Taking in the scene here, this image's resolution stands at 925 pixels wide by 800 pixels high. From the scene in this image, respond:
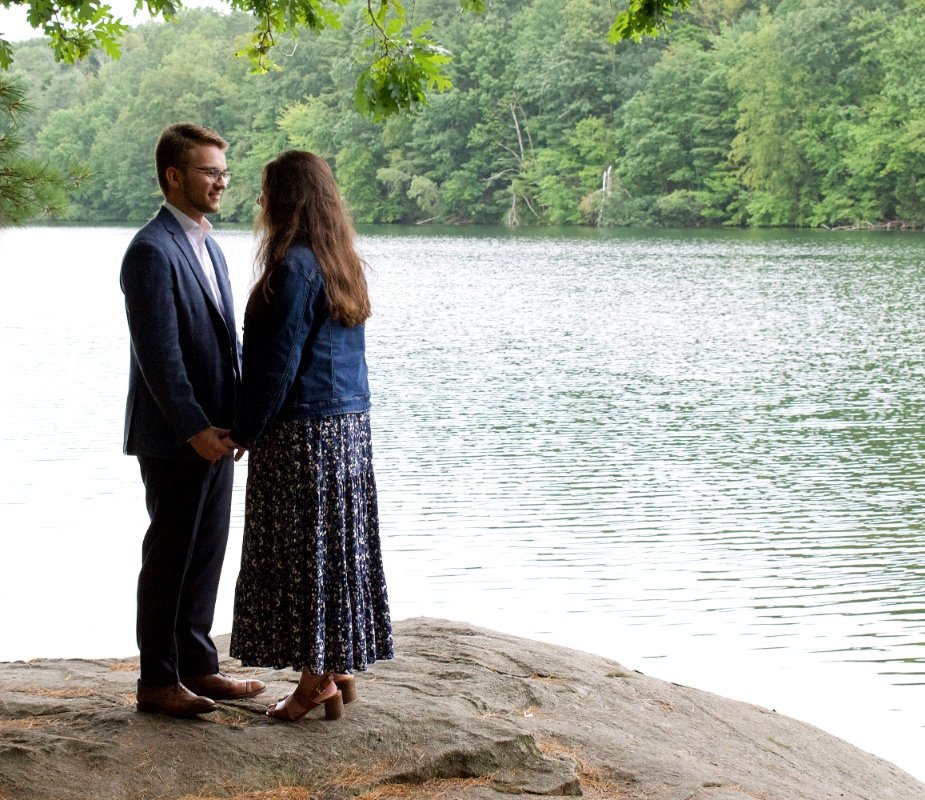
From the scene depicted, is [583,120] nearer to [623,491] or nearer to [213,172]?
[623,491]

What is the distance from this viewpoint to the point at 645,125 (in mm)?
55344

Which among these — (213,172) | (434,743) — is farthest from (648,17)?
(434,743)

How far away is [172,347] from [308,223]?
439 millimetres

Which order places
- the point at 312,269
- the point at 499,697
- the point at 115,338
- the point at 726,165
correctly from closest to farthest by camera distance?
the point at 312,269, the point at 499,697, the point at 115,338, the point at 726,165

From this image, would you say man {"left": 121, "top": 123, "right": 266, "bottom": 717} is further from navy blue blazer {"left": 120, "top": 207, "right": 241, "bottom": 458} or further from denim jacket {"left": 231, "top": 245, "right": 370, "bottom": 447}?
denim jacket {"left": 231, "top": 245, "right": 370, "bottom": 447}

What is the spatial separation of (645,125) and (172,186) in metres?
54.0

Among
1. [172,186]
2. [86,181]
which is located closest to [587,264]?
[86,181]

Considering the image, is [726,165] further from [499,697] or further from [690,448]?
[499,697]

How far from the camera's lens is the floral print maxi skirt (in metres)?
3.13

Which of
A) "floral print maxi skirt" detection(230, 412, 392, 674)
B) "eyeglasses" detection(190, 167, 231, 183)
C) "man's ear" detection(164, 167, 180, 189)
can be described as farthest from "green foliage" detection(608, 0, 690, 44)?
"floral print maxi skirt" detection(230, 412, 392, 674)

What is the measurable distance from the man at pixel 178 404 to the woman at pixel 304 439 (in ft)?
0.44

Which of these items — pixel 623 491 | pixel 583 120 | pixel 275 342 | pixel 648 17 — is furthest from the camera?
pixel 583 120

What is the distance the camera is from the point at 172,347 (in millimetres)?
3117

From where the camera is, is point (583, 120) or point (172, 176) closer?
point (172, 176)
